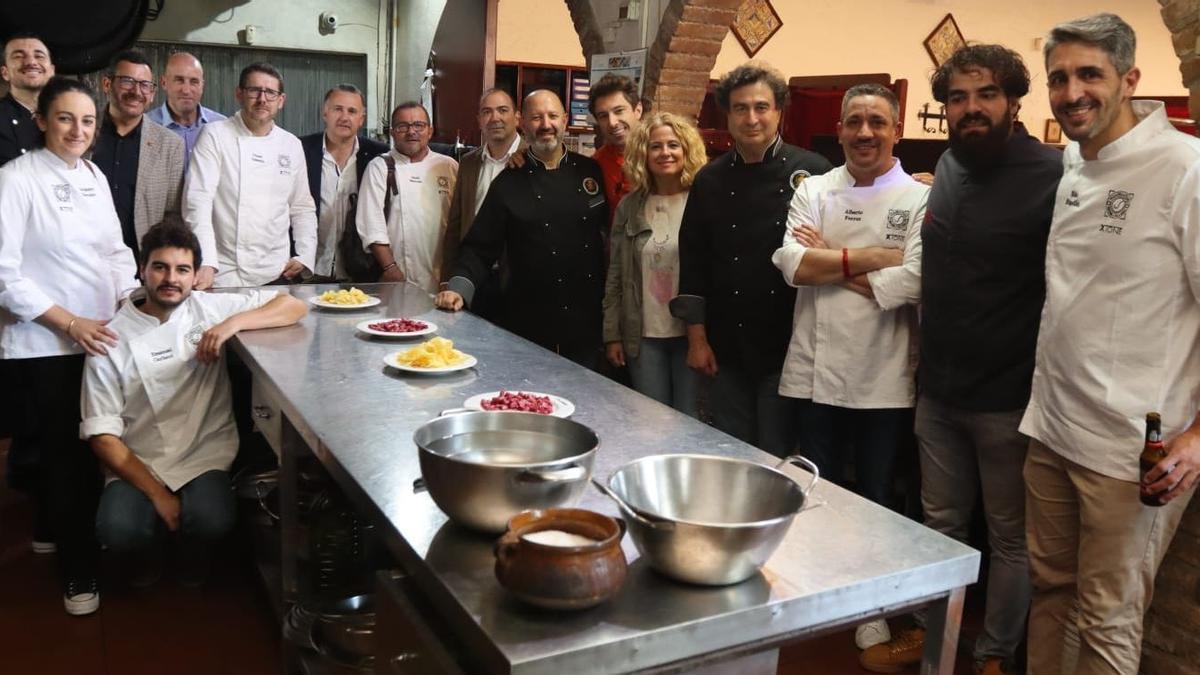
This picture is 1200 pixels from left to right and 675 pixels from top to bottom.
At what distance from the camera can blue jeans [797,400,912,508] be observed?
2.85 meters

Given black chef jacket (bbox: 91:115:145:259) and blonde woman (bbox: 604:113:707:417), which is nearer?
blonde woman (bbox: 604:113:707:417)

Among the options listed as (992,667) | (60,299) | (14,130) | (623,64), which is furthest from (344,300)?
(623,64)

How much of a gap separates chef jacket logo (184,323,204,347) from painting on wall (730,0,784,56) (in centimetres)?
730

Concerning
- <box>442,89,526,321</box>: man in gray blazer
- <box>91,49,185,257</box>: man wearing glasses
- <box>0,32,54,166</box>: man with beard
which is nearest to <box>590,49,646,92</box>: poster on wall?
<box>442,89,526,321</box>: man in gray blazer

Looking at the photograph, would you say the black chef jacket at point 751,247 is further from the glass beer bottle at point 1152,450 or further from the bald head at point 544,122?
the glass beer bottle at point 1152,450

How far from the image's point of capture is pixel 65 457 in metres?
3.05

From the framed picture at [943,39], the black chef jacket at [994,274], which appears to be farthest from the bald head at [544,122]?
the framed picture at [943,39]

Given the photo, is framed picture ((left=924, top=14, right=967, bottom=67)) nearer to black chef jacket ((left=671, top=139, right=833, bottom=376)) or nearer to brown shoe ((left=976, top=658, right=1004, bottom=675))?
black chef jacket ((left=671, top=139, right=833, bottom=376))

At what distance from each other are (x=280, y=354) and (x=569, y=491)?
5.01 feet

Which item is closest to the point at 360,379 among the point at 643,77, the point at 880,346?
the point at 880,346

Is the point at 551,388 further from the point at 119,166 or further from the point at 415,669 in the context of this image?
the point at 119,166

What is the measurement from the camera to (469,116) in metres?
7.26

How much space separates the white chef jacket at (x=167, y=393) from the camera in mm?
2934

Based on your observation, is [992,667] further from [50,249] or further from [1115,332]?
[50,249]
